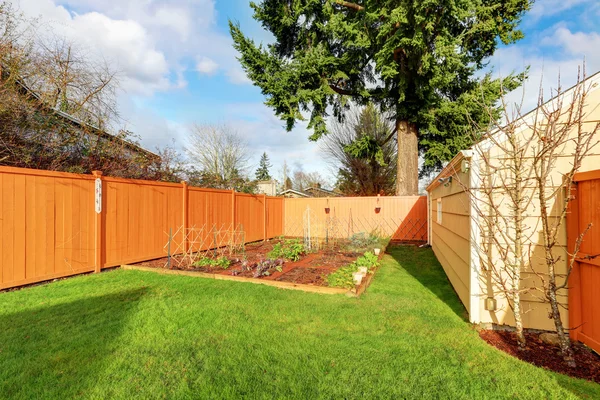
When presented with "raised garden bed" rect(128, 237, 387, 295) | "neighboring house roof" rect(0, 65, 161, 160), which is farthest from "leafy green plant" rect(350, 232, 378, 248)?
"neighboring house roof" rect(0, 65, 161, 160)

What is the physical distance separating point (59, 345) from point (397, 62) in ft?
36.3

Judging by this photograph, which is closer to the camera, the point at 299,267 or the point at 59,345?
the point at 59,345

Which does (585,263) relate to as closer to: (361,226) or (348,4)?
(361,226)

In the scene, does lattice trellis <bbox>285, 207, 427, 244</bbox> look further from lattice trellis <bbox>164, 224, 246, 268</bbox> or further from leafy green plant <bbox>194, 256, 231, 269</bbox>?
leafy green plant <bbox>194, 256, 231, 269</bbox>

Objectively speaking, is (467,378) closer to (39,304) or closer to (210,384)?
(210,384)

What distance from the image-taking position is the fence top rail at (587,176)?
Result: 7.76ft

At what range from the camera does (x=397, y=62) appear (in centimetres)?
985

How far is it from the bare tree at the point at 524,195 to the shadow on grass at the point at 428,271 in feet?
2.72

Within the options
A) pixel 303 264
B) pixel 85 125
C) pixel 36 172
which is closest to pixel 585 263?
pixel 303 264

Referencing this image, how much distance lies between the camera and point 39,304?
3.38 meters

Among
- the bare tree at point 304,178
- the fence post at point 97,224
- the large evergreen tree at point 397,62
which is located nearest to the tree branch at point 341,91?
the large evergreen tree at point 397,62

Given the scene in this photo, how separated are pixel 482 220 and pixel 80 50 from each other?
35.9ft

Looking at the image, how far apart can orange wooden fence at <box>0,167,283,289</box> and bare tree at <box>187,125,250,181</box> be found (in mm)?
13768

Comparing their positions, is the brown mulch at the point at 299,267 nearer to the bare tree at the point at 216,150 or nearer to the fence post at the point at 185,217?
the fence post at the point at 185,217
